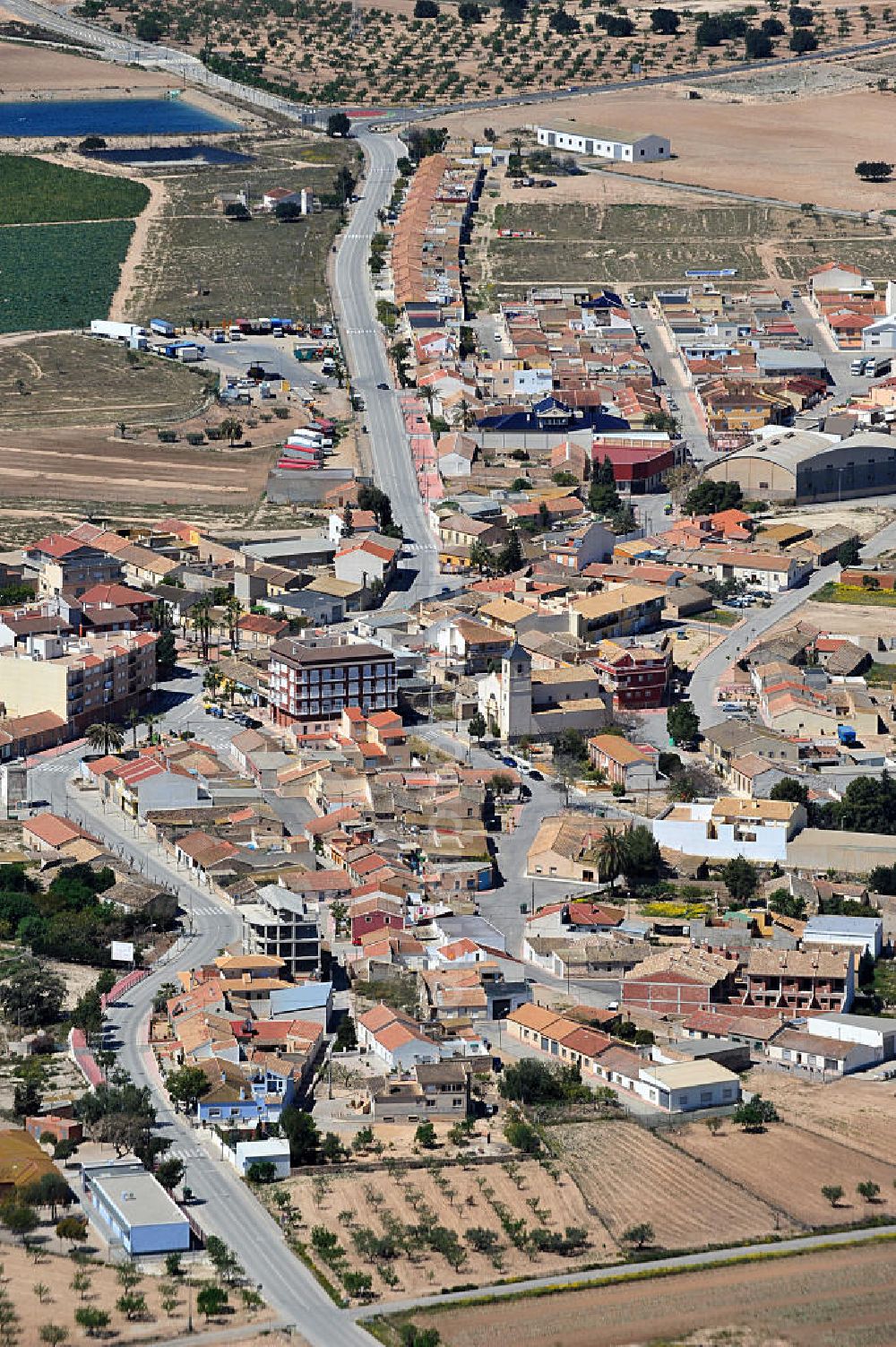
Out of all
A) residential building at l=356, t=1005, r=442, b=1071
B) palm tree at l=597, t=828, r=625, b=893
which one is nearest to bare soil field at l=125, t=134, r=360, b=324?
palm tree at l=597, t=828, r=625, b=893

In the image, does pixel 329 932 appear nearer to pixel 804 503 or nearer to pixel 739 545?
pixel 739 545

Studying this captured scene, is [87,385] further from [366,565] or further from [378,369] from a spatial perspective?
[366,565]

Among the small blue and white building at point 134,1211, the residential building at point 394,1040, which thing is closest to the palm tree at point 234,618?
the residential building at point 394,1040

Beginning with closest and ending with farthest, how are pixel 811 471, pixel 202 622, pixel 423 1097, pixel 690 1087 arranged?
pixel 423 1097
pixel 690 1087
pixel 202 622
pixel 811 471

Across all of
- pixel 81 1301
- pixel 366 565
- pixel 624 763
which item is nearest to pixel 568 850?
pixel 624 763

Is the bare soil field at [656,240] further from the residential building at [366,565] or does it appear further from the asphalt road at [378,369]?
the residential building at [366,565]
